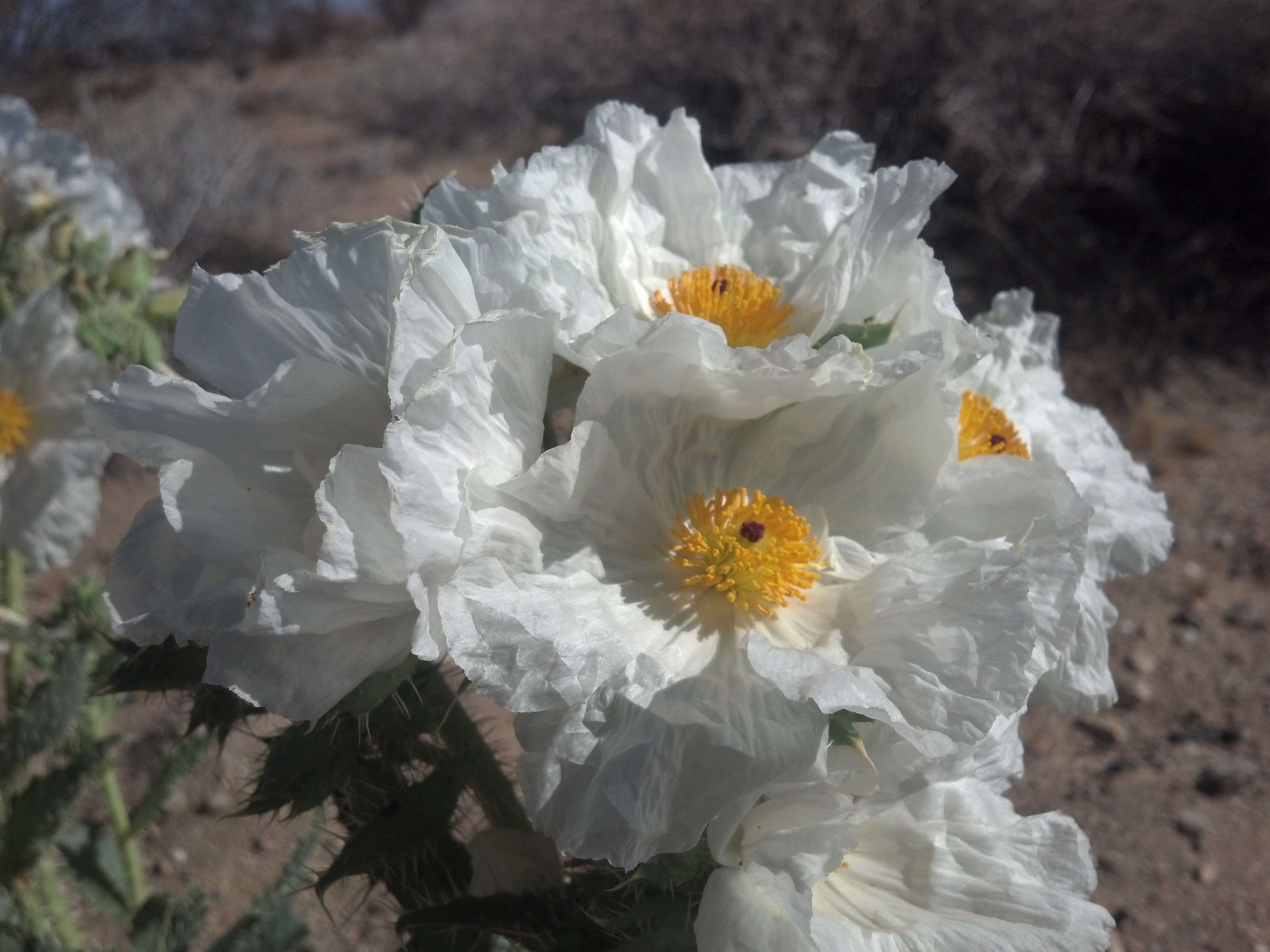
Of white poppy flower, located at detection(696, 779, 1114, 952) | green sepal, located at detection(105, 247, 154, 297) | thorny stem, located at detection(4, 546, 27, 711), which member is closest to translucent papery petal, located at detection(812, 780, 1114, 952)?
white poppy flower, located at detection(696, 779, 1114, 952)

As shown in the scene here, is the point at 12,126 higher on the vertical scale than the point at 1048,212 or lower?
higher

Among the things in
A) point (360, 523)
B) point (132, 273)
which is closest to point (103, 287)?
point (132, 273)

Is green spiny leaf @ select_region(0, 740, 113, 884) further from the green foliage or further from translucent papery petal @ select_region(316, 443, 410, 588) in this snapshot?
translucent papery petal @ select_region(316, 443, 410, 588)

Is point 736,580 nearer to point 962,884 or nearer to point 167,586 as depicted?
point 962,884

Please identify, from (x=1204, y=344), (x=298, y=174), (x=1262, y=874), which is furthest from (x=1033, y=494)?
(x=298, y=174)

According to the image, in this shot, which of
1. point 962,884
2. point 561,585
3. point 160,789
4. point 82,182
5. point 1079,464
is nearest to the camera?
point 561,585

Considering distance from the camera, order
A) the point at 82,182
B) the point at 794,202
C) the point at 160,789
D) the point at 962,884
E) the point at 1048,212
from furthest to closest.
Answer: the point at 1048,212
the point at 82,182
the point at 160,789
the point at 794,202
the point at 962,884

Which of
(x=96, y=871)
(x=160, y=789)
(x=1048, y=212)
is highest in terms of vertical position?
(x=160, y=789)
